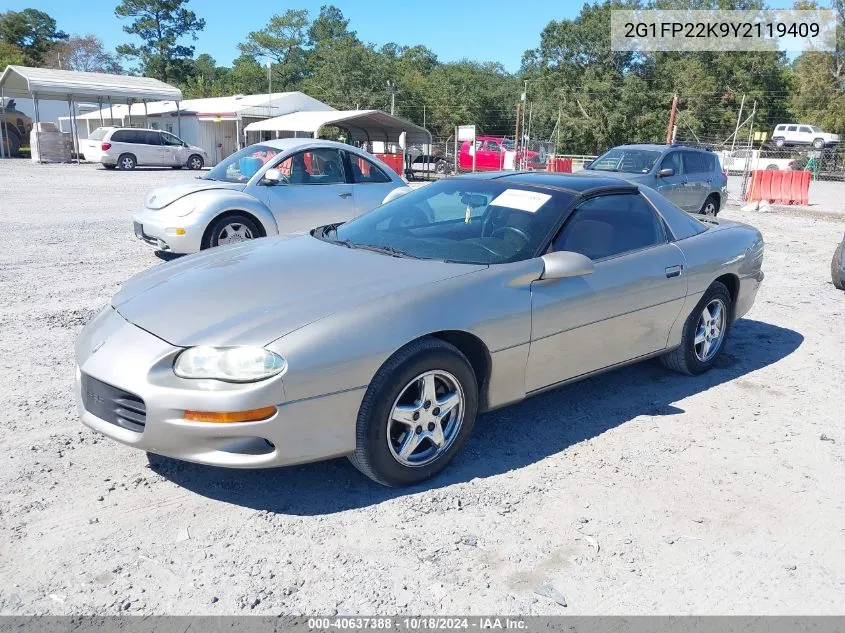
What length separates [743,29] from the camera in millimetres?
51625

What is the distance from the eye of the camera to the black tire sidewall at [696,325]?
4824 millimetres

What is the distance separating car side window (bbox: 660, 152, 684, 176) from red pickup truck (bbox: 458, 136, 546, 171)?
15131 millimetres

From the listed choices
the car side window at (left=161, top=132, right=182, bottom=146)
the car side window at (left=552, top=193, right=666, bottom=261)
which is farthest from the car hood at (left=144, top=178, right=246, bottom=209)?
the car side window at (left=161, top=132, right=182, bottom=146)

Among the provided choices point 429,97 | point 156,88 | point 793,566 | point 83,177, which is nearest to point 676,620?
point 793,566

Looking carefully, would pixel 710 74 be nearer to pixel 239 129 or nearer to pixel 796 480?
pixel 239 129

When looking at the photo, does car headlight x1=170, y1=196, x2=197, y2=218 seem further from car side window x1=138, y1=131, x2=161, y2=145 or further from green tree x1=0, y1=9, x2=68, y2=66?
green tree x1=0, y1=9, x2=68, y2=66

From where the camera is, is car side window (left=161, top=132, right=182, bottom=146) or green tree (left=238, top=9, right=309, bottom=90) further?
green tree (left=238, top=9, right=309, bottom=90)

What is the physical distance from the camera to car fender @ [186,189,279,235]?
25.3 ft

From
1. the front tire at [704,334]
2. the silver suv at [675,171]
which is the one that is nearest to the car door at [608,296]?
the front tire at [704,334]

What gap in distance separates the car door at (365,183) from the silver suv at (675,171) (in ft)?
16.9

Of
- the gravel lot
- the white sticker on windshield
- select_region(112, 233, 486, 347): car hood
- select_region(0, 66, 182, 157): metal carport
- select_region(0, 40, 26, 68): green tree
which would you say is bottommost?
the gravel lot

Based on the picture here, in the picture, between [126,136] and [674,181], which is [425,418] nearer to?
[674,181]

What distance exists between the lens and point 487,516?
123 inches

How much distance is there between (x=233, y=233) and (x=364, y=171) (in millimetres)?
1959
